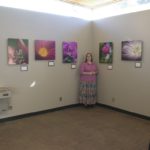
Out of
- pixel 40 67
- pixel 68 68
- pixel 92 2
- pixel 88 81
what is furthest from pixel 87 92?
pixel 92 2

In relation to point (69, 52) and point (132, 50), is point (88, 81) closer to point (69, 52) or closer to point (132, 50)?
point (69, 52)

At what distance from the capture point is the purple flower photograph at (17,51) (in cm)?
439

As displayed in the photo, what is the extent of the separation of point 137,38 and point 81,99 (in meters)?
2.20

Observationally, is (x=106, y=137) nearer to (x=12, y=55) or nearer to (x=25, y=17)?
(x=12, y=55)

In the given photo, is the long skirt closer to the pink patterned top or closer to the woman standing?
the woman standing

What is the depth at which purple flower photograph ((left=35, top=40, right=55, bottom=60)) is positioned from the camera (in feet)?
15.7

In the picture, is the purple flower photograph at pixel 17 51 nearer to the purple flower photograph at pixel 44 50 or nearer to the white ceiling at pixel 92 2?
the purple flower photograph at pixel 44 50

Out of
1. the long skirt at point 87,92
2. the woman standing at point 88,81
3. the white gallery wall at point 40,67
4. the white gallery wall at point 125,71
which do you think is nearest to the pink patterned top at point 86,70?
→ the woman standing at point 88,81

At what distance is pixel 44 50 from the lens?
4.91 m

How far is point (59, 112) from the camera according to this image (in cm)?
516

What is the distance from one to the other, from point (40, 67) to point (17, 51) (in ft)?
2.30

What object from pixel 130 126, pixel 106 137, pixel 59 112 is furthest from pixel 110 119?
pixel 59 112

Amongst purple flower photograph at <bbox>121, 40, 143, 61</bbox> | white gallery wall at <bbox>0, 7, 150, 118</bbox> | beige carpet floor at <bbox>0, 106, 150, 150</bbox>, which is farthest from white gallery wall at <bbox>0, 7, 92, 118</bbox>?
purple flower photograph at <bbox>121, 40, 143, 61</bbox>

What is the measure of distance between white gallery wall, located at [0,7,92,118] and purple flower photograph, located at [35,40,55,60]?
0.33 feet
